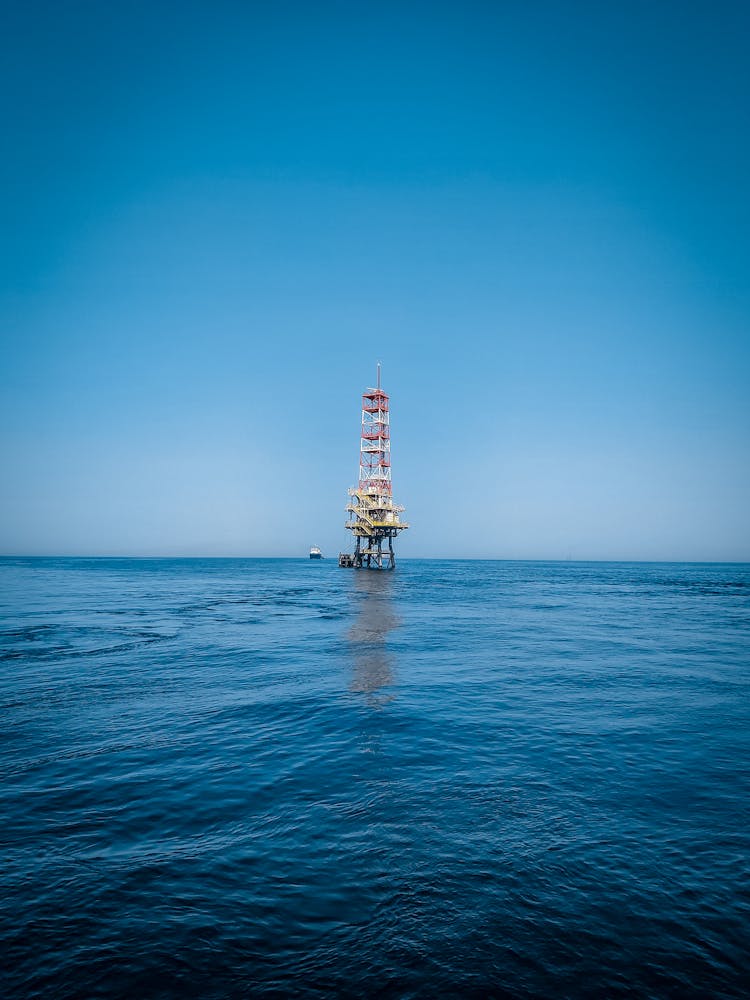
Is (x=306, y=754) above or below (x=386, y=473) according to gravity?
below

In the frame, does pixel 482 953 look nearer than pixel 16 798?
Yes

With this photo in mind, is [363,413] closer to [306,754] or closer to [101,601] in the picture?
[101,601]

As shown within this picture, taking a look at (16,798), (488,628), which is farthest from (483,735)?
(488,628)

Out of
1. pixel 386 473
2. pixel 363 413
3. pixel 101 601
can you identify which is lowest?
pixel 101 601

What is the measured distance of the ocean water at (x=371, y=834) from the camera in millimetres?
4617

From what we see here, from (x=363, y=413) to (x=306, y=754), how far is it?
7665 centimetres

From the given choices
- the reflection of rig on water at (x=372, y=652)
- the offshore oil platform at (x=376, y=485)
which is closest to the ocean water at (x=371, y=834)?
the reflection of rig on water at (x=372, y=652)

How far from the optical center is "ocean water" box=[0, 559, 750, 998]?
462 cm

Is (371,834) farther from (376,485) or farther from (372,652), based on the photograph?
(376,485)

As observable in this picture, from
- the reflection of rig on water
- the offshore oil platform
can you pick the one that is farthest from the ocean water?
the offshore oil platform

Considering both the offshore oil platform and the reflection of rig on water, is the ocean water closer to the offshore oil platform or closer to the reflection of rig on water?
the reflection of rig on water

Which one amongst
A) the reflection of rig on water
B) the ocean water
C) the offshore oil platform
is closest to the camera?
the ocean water

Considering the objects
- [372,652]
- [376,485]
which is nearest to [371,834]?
[372,652]

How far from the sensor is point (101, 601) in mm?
40188
